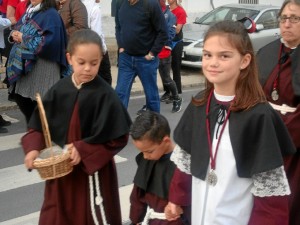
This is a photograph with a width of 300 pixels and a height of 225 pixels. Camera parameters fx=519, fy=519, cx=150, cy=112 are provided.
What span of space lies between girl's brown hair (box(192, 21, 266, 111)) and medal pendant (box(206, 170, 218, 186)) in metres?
0.29

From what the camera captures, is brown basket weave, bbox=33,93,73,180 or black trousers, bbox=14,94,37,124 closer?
brown basket weave, bbox=33,93,73,180

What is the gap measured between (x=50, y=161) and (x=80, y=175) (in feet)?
1.44

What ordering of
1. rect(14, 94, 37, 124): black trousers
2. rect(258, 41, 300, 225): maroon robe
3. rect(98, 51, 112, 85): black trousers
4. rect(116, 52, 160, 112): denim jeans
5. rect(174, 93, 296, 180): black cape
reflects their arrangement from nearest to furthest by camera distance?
rect(174, 93, 296, 180): black cape → rect(258, 41, 300, 225): maroon robe → rect(14, 94, 37, 124): black trousers → rect(116, 52, 160, 112): denim jeans → rect(98, 51, 112, 85): black trousers

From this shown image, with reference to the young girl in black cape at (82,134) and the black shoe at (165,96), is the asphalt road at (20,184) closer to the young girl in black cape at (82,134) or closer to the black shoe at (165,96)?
the young girl in black cape at (82,134)

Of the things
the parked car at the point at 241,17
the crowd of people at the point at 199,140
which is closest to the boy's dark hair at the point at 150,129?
the crowd of people at the point at 199,140

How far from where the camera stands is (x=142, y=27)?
6312 mm

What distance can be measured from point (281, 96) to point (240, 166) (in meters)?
1.03

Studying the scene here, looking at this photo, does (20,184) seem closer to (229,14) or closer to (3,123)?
(3,123)

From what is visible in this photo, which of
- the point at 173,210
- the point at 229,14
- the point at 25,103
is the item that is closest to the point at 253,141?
the point at 173,210

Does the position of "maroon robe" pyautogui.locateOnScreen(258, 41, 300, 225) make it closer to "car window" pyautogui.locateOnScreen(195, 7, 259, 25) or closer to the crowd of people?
the crowd of people

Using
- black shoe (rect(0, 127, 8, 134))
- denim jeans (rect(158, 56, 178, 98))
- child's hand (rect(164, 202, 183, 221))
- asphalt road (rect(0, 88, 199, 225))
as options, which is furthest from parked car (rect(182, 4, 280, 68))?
child's hand (rect(164, 202, 183, 221))

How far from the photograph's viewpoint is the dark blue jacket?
6.24 m

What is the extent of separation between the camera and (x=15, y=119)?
24.0 feet

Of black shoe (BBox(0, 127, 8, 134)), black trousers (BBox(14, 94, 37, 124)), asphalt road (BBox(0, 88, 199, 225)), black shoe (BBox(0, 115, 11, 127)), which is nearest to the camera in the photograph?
asphalt road (BBox(0, 88, 199, 225))
